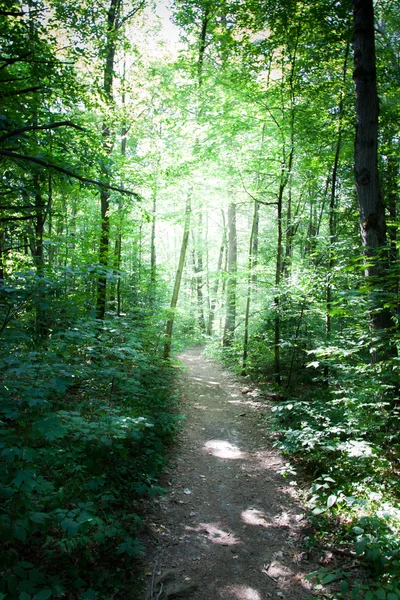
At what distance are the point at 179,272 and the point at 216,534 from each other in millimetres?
9892

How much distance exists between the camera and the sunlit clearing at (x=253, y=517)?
4.32 m

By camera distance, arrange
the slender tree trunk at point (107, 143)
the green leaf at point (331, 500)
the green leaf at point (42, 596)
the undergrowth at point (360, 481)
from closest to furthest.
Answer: the green leaf at point (42, 596) < the undergrowth at point (360, 481) < the green leaf at point (331, 500) < the slender tree trunk at point (107, 143)

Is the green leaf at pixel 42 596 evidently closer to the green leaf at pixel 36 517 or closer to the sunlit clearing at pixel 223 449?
the green leaf at pixel 36 517

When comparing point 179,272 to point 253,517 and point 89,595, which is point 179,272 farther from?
point 89,595

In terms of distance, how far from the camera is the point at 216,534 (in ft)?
13.4

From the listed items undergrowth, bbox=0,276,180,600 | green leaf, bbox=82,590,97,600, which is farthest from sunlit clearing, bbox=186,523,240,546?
green leaf, bbox=82,590,97,600

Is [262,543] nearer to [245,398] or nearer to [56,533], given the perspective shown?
[56,533]

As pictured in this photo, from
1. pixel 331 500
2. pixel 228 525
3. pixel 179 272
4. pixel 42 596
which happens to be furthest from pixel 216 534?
pixel 179 272

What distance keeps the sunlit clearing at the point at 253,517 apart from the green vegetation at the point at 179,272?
79cm

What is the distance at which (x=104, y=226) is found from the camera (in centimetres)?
1023

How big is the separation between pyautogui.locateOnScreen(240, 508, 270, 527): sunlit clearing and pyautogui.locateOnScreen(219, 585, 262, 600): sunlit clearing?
1.06m

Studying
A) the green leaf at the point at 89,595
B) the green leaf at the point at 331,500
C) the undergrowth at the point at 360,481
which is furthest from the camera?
the green leaf at the point at 331,500

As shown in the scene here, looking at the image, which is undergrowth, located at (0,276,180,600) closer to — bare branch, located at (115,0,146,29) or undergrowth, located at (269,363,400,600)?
undergrowth, located at (269,363,400,600)

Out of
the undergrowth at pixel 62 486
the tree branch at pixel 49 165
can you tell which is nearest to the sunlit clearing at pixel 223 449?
the undergrowth at pixel 62 486
